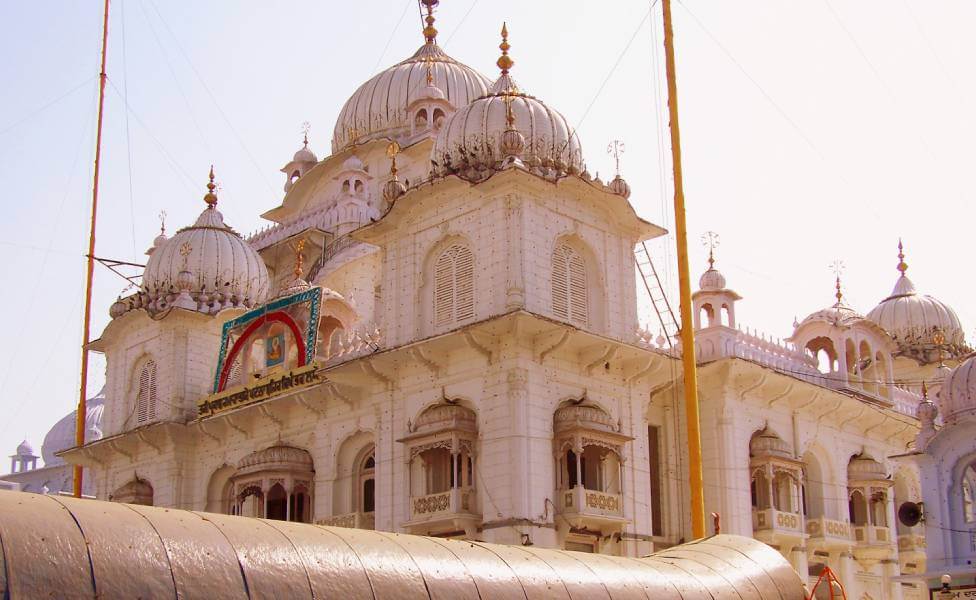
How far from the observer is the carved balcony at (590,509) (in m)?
20.8

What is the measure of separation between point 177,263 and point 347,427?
827 centimetres

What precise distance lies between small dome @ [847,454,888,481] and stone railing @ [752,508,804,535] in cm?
333

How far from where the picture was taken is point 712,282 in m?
26.9

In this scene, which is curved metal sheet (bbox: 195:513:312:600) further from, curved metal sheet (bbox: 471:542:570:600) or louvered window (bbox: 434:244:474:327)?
louvered window (bbox: 434:244:474:327)

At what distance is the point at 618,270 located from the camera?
23953mm

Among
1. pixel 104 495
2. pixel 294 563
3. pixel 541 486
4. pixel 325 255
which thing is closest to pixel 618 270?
pixel 541 486

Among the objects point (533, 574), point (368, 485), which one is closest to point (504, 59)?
point (368, 485)

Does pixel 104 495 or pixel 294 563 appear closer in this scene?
pixel 294 563

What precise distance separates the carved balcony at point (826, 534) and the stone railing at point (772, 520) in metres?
1.02

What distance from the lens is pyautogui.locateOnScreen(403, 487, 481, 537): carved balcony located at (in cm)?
2102

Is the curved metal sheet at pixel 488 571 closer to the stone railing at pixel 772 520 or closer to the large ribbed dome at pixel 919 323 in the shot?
the stone railing at pixel 772 520

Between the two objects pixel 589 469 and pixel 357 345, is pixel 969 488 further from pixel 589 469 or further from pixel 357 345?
pixel 357 345

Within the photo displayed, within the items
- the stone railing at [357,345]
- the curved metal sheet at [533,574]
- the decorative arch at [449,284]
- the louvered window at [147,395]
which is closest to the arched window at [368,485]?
the stone railing at [357,345]

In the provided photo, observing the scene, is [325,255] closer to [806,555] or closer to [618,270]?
[618,270]
